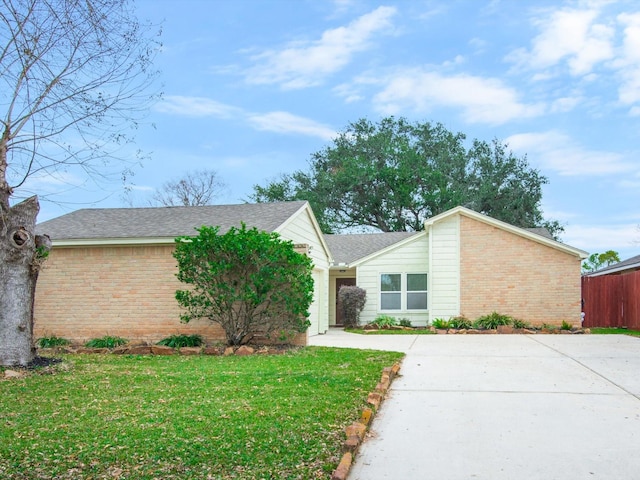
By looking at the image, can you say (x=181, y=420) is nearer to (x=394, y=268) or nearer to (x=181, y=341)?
(x=181, y=341)

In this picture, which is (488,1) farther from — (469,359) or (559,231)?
(559,231)

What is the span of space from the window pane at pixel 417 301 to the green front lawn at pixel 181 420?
1161 cm

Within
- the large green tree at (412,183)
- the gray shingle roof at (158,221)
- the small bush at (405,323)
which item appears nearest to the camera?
the gray shingle roof at (158,221)

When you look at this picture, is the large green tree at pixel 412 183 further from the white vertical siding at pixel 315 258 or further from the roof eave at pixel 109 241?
the roof eave at pixel 109 241

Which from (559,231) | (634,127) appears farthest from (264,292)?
(559,231)

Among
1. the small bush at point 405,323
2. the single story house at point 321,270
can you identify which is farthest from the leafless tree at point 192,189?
the small bush at point 405,323

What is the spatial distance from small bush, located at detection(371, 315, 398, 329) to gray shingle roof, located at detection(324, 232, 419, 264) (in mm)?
2620

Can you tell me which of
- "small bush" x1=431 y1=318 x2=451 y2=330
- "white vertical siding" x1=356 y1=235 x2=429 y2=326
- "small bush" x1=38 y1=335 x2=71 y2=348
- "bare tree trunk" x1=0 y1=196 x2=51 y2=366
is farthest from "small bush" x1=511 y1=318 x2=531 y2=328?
"bare tree trunk" x1=0 y1=196 x2=51 y2=366

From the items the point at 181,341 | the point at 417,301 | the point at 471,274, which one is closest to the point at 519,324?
the point at 471,274

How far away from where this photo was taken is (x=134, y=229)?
15086 mm

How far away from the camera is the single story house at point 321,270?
47.4 ft

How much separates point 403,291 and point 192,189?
22.3 metres

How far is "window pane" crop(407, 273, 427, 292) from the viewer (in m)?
21.4

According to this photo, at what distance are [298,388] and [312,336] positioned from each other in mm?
9775
